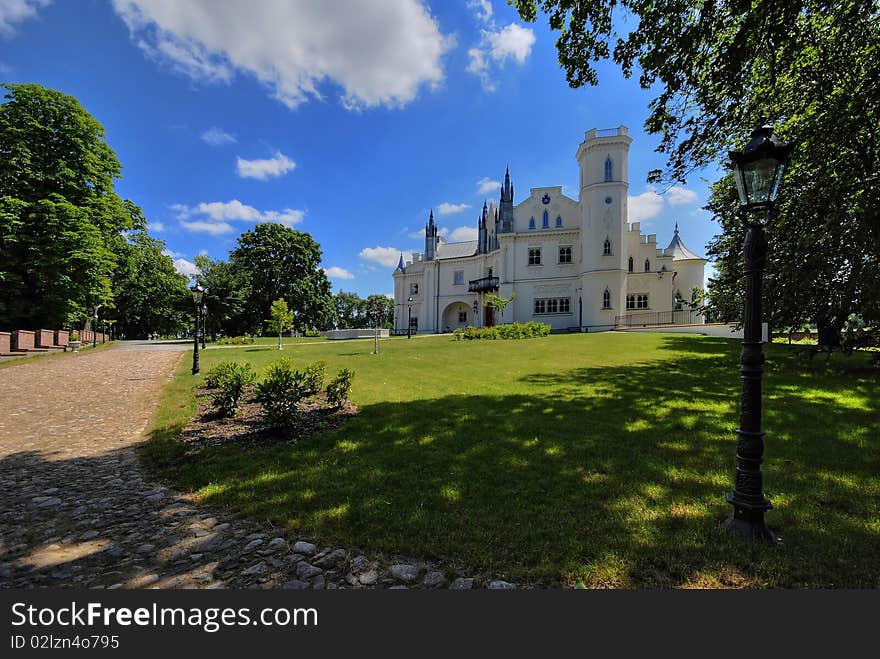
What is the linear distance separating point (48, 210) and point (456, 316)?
36.3 meters

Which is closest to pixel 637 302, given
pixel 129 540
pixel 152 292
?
pixel 129 540

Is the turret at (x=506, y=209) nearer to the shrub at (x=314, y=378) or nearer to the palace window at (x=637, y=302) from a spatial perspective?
the palace window at (x=637, y=302)

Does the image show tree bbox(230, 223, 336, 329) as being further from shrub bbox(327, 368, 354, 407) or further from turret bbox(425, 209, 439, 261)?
shrub bbox(327, 368, 354, 407)

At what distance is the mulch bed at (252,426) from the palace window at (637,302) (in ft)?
113

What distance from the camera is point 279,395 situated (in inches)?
243

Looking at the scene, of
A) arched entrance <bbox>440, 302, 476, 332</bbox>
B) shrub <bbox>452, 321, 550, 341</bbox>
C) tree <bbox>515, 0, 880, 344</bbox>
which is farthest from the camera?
arched entrance <bbox>440, 302, 476, 332</bbox>

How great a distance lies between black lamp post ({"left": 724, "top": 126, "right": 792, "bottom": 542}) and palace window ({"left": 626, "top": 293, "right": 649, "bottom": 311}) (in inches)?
1400

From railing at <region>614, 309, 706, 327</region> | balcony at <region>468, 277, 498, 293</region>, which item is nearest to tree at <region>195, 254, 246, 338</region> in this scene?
balcony at <region>468, 277, 498, 293</region>

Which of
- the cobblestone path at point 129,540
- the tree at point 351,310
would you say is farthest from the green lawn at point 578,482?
the tree at point 351,310

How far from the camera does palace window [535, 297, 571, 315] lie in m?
35.3

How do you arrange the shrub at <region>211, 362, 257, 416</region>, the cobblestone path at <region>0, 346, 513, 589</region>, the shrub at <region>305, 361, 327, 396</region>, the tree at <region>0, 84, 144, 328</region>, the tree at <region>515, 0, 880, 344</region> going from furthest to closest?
the tree at <region>0, 84, 144, 328</region>, the shrub at <region>211, 362, 257, 416</region>, the shrub at <region>305, 361, 327, 396</region>, the tree at <region>515, 0, 880, 344</region>, the cobblestone path at <region>0, 346, 513, 589</region>

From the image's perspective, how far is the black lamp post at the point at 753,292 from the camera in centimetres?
312

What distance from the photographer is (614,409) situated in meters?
7.07

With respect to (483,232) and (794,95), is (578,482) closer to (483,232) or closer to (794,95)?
(794,95)
